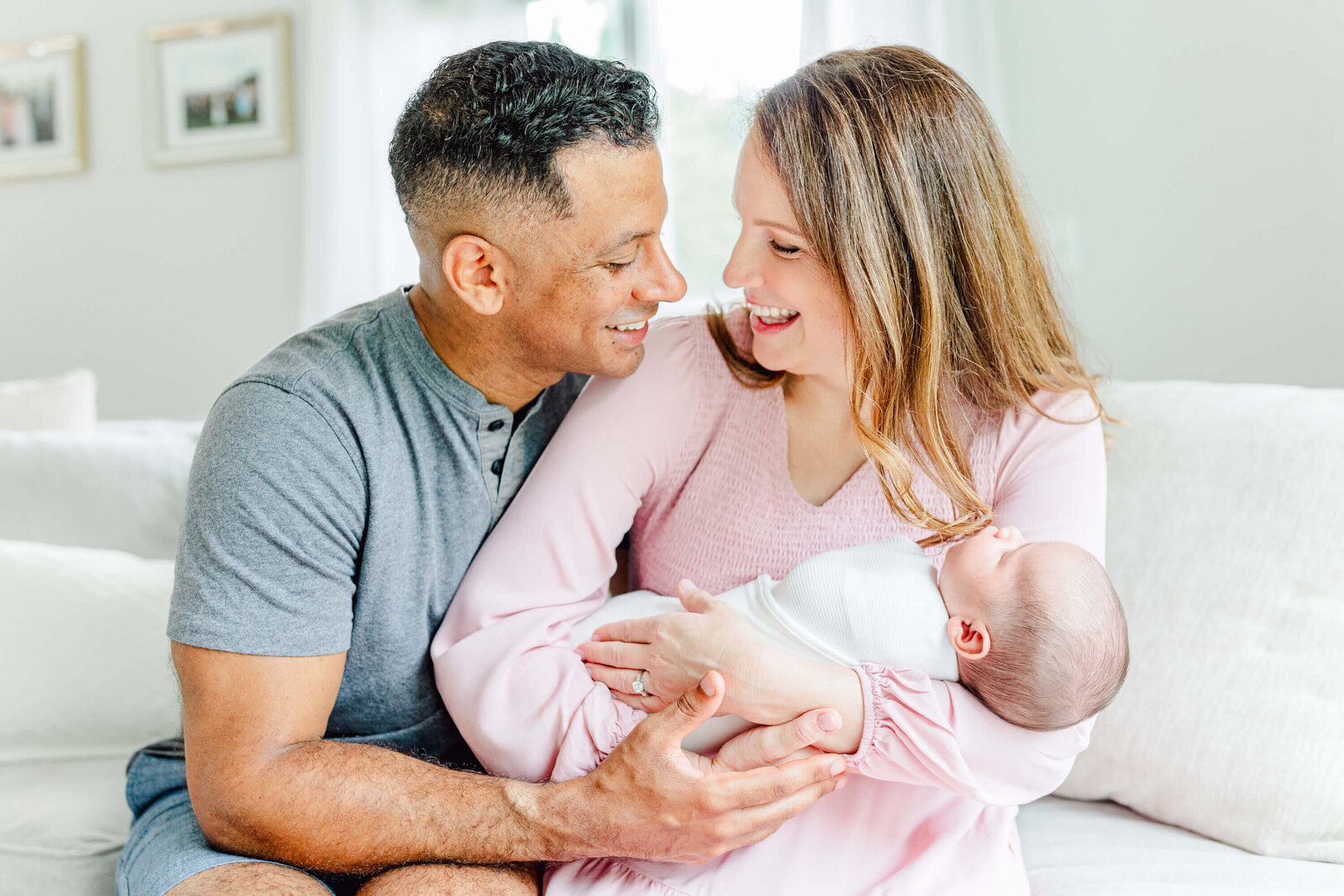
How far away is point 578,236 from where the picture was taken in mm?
1308

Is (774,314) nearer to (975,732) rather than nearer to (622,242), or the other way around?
(622,242)

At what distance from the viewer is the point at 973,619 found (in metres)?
1.17

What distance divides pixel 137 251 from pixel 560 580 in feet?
10.9

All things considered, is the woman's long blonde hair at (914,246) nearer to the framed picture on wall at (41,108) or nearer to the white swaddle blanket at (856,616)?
the white swaddle blanket at (856,616)

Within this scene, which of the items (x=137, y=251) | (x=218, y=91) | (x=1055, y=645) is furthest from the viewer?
(x=137, y=251)

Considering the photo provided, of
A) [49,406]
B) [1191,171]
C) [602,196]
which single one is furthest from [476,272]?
[1191,171]

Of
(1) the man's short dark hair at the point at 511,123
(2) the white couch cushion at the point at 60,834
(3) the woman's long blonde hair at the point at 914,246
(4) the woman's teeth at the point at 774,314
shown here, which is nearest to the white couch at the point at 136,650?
(2) the white couch cushion at the point at 60,834

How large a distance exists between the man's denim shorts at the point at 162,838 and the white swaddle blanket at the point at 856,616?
1.86 ft

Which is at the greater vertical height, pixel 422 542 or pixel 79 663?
pixel 422 542

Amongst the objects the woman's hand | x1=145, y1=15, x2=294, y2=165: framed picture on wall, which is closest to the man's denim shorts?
the woman's hand

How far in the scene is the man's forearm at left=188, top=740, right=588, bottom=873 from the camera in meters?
1.14

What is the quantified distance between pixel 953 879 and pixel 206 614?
916 millimetres

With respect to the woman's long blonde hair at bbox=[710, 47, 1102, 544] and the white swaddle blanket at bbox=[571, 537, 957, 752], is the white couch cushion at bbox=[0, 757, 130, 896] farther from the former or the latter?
the woman's long blonde hair at bbox=[710, 47, 1102, 544]

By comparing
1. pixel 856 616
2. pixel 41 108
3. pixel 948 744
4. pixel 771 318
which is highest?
pixel 41 108
